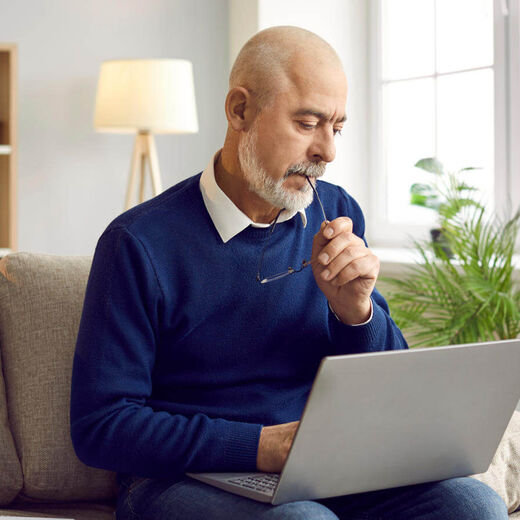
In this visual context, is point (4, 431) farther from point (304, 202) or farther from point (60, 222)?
point (60, 222)

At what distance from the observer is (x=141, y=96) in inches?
134

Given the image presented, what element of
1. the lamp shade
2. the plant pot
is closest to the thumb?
the plant pot

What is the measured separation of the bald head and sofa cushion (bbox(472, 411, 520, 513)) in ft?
2.54

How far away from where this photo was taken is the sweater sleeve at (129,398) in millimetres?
1209

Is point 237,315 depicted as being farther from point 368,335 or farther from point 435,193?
point 435,193

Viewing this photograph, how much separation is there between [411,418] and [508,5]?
2.33m

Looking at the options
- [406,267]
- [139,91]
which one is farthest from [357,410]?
[139,91]

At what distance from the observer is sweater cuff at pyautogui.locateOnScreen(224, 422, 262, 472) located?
3.95ft

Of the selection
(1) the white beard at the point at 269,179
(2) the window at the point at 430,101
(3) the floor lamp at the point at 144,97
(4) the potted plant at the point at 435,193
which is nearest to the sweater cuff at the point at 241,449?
(1) the white beard at the point at 269,179

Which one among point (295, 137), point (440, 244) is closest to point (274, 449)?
point (295, 137)

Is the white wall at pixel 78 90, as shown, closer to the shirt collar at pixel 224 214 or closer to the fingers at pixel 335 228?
the shirt collar at pixel 224 214

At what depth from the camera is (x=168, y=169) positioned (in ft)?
12.9

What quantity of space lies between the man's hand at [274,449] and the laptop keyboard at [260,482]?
14 millimetres

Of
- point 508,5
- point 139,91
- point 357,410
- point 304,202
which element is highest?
point 508,5
